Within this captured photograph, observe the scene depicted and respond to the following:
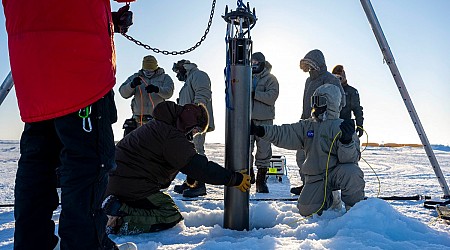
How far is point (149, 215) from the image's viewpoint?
249 cm

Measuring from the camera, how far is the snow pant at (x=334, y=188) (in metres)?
2.87

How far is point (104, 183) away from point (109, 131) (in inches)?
7.8

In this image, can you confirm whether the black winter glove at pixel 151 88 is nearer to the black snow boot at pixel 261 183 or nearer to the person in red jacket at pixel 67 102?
the black snow boot at pixel 261 183

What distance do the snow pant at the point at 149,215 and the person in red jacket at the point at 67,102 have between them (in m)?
0.95

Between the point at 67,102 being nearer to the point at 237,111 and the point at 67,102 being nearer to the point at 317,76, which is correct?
the point at 237,111

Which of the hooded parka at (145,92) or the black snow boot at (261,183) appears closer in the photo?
the black snow boot at (261,183)

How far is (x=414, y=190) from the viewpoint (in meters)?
4.76

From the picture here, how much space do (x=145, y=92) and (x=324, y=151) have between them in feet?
8.96

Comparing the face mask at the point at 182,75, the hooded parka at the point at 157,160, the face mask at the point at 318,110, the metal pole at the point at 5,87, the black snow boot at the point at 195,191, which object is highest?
the face mask at the point at 182,75

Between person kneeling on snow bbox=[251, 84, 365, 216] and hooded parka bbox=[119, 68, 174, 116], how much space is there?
227cm

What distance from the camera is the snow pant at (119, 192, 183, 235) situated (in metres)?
2.42

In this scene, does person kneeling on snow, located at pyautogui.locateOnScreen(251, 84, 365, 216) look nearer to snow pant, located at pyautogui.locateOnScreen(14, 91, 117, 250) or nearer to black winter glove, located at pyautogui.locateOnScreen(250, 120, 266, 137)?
black winter glove, located at pyautogui.locateOnScreen(250, 120, 266, 137)

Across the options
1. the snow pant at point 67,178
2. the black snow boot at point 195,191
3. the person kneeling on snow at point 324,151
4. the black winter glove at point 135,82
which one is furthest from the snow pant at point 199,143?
the snow pant at point 67,178

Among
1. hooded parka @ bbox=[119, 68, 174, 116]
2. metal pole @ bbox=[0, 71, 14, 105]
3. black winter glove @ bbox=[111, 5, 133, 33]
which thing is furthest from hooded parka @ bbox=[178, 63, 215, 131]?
black winter glove @ bbox=[111, 5, 133, 33]
